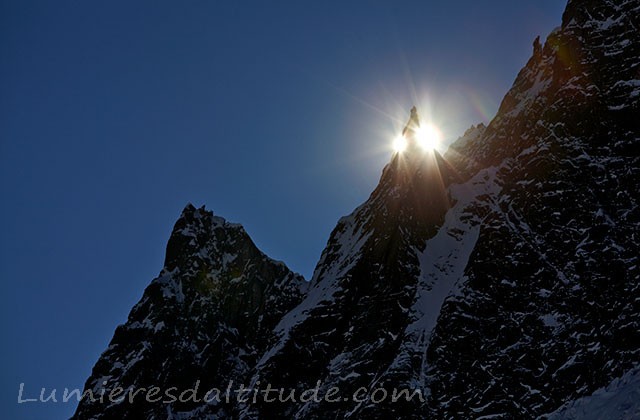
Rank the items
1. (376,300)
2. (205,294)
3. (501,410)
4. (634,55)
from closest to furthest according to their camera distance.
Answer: (501,410)
(634,55)
(376,300)
(205,294)

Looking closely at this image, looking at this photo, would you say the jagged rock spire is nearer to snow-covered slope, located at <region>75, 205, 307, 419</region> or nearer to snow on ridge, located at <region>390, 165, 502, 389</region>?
snow on ridge, located at <region>390, 165, 502, 389</region>

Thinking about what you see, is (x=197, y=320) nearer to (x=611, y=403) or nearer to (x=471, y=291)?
(x=471, y=291)

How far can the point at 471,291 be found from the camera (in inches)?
2419

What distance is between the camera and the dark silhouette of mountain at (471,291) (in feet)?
174

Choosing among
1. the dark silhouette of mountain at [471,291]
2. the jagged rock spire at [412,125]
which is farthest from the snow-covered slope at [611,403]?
the jagged rock spire at [412,125]

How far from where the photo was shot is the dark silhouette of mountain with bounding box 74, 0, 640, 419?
52.9 metres

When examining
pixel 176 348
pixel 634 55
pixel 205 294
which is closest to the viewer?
pixel 634 55

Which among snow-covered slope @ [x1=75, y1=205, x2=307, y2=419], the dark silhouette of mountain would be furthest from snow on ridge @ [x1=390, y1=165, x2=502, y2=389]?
→ snow-covered slope @ [x1=75, y1=205, x2=307, y2=419]

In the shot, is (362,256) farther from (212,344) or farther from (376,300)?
(212,344)

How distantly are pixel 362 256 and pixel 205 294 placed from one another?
101 feet

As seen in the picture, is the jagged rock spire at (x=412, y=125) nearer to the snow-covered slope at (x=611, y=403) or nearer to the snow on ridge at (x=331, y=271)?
the snow on ridge at (x=331, y=271)

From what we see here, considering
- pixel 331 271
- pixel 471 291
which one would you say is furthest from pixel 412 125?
pixel 471 291

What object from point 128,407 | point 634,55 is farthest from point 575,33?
point 128,407

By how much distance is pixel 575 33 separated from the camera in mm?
72875
